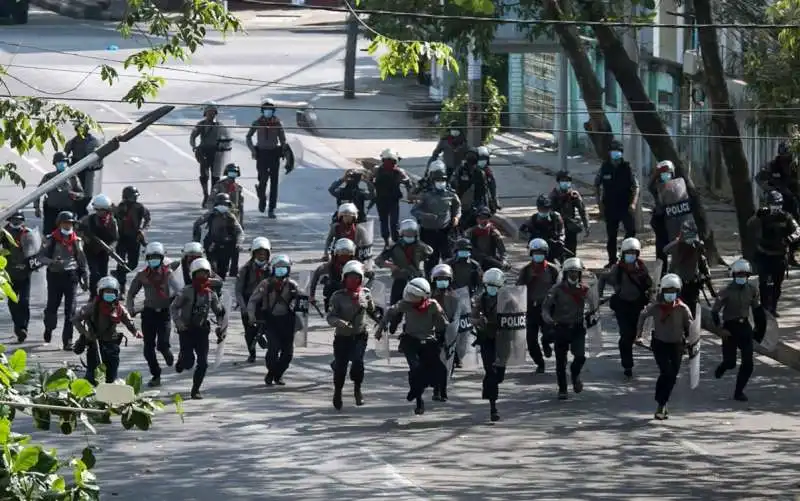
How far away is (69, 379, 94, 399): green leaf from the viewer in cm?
923


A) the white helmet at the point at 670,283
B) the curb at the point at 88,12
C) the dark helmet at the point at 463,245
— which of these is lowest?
the white helmet at the point at 670,283

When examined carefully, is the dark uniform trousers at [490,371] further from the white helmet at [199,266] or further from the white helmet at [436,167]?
the white helmet at [436,167]

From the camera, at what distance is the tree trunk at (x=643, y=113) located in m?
27.1

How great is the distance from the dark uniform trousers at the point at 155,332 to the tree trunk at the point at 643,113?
366 inches

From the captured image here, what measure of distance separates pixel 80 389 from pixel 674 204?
16.8 meters

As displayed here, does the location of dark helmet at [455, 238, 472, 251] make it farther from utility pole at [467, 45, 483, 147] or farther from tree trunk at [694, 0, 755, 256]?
utility pole at [467, 45, 483, 147]

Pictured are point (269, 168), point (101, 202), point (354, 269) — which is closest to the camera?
point (354, 269)

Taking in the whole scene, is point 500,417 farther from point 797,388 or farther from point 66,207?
point 66,207

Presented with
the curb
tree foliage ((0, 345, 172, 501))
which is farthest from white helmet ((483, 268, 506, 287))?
the curb

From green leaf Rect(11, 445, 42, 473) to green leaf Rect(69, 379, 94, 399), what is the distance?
21.7 inches

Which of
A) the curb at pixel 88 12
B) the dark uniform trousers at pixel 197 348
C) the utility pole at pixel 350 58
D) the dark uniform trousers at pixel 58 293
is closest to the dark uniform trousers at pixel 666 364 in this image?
the dark uniform trousers at pixel 197 348

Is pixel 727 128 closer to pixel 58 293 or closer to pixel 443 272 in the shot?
pixel 443 272

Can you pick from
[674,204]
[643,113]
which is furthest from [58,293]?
[643,113]

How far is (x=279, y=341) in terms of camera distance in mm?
20109
